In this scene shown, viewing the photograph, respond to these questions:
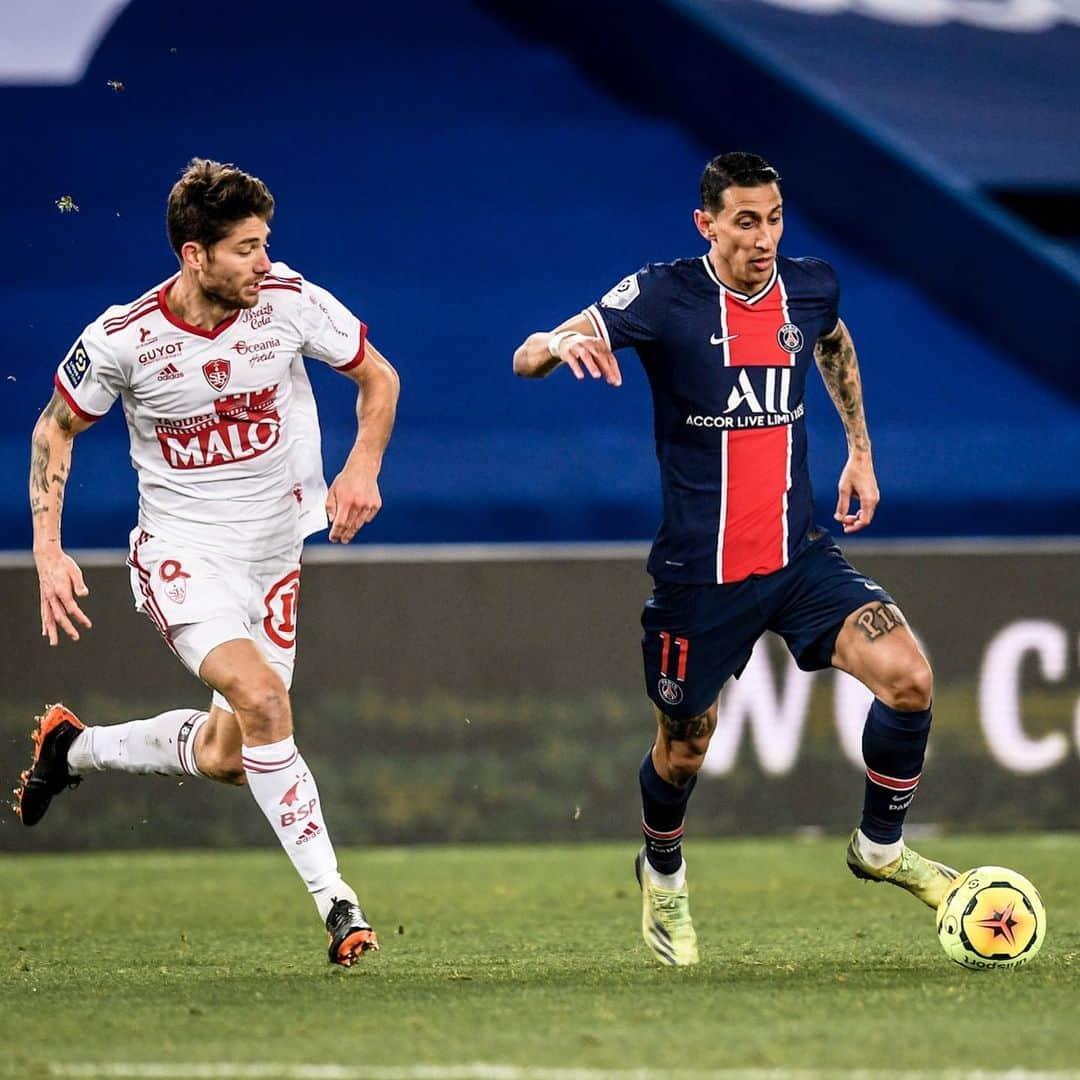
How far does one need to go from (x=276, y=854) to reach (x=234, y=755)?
3.62 m

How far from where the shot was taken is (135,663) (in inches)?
391

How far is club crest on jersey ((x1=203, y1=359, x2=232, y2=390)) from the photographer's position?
5.91 metres

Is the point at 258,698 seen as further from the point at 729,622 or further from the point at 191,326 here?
the point at 729,622

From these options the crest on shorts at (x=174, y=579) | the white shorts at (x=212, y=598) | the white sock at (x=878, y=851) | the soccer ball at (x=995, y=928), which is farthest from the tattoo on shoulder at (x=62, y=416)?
the soccer ball at (x=995, y=928)

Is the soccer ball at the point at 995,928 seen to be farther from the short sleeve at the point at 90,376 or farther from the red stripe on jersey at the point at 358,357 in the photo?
A: the short sleeve at the point at 90,376

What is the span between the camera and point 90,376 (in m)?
5.85

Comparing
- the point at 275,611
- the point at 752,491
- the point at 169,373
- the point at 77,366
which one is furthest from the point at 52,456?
the point at 752,491

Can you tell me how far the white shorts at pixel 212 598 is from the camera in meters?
5.90

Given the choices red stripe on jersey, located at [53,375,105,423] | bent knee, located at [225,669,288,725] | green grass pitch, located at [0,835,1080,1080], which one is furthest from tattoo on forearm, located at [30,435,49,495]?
green grass pitch, located at [0,835,1080,1080]

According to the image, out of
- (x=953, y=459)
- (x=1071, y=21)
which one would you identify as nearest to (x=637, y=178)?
(x=953, y=459)

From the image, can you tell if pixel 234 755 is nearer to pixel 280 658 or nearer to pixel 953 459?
pixel 280 658

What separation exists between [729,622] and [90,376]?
1.91m

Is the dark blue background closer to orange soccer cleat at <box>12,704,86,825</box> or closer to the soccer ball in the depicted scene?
orange soccer cleat at <box>12,704,86,825</box>

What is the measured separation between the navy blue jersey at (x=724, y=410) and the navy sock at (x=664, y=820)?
0.64m
